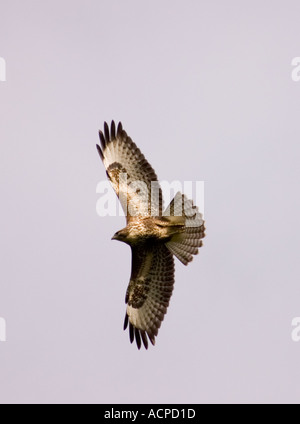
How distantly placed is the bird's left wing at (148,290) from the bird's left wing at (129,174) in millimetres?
585

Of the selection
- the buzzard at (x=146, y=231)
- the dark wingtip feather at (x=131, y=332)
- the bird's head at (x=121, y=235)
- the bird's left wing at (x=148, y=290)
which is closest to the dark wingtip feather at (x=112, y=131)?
the buzzard at (x=146, y=231)

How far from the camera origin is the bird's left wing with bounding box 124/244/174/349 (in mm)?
9797

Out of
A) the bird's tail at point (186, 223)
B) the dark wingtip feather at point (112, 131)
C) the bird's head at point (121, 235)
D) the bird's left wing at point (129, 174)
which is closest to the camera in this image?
the bird's head at point (121, 235)

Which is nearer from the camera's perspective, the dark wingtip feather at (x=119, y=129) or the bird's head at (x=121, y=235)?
the bird's head at (x=121, y=235)

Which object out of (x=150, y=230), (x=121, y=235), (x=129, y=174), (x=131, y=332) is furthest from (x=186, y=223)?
(x=131, y=332)

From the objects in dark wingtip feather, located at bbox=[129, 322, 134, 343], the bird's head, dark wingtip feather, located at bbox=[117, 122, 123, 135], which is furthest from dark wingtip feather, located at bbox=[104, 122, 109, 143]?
dark wingtip feather, located at bbox=[129, 322, 134, 343]

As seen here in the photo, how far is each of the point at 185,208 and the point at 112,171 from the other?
4.45 feet

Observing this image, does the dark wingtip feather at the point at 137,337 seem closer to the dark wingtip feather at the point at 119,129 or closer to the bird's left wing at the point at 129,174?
the bird's left wing at the point at 129,174

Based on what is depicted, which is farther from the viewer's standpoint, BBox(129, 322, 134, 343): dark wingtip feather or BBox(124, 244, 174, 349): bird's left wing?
BBox(129, 322, 134, 343): dark wingtip feather

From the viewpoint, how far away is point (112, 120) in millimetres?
10336

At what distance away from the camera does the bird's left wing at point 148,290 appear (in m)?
9.80

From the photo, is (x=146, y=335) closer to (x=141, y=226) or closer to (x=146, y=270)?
(x=146, y=270)

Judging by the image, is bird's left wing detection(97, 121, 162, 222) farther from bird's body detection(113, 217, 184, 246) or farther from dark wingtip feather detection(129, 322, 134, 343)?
dark wingtip feather detection(129, 322, 134, 343)
